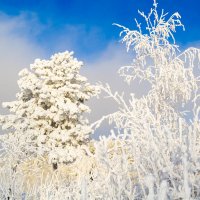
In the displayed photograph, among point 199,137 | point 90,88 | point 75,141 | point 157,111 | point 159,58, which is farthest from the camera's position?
point 90,88

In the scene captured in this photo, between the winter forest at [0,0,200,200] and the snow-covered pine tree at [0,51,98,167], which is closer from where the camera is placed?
the winter forest at [0,0,200,200]

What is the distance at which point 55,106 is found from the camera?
112 ft

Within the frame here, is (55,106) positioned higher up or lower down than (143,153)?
higher up

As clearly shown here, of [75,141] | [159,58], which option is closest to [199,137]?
[159,58]

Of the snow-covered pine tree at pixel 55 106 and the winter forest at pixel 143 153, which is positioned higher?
the snow-covered pine tree at pixel 55 106

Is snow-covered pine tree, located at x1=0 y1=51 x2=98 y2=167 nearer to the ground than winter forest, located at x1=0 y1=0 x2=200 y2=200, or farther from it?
farther from it

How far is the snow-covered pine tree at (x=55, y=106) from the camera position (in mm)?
33188

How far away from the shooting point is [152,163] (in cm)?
479

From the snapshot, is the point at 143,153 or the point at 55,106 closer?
the point at 143,153

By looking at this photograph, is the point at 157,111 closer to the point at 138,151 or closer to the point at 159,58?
the point at 159,58

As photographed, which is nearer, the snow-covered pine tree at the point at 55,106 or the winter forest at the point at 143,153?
the winter forest at the point at 143,153

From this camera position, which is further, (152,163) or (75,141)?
(75,141)

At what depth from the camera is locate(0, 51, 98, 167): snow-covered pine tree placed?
3319cm

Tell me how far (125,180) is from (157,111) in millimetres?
5955
